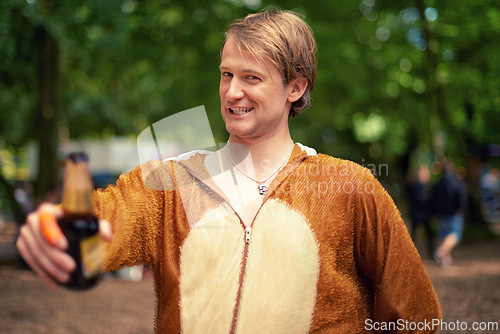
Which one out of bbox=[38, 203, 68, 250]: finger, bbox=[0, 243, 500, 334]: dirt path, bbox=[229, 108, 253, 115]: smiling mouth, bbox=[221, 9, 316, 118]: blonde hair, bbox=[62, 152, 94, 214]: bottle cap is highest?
bbox=[221, 9, 316, 118]: blonde hair

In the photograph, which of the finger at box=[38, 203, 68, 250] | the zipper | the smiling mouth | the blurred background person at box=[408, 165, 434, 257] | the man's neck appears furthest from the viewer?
the blurred background person at box=[408, 165, 434, 257]

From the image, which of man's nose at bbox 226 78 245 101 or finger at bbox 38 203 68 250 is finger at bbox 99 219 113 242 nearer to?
finger at bbox 38 203 68 250

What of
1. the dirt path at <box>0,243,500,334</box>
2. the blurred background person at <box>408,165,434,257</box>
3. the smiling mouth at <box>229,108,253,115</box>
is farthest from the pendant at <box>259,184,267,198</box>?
the blurred background person at <box>408,165,434,257</box>

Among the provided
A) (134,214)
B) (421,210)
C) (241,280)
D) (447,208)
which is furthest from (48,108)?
(241,280)

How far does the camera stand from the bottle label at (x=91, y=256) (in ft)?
3.61

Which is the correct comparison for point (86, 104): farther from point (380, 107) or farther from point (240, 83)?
point (240, 83)

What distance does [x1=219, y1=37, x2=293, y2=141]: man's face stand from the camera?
1791 millimetres

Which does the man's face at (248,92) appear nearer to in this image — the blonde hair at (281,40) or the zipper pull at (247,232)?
the blonde hair at (281,40)

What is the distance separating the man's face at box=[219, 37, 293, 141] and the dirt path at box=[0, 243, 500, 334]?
16.8 ft

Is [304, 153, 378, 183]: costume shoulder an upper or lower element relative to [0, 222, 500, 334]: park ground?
upper

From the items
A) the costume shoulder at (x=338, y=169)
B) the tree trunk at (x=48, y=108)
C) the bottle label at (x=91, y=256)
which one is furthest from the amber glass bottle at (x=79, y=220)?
the tree trunk at (x=48, y=108)

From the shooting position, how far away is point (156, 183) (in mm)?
1806

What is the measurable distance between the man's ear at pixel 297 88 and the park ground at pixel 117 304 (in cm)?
460

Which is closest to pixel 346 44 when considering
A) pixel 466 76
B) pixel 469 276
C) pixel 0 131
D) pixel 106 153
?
pixel 466 76
